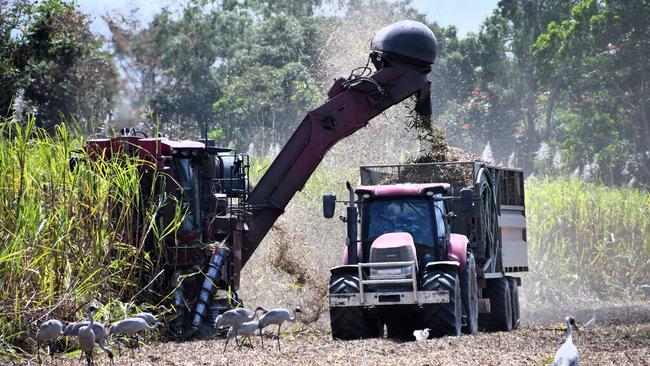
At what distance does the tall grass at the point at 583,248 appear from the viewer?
98.9 ft

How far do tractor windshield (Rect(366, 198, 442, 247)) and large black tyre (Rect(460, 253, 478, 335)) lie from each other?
0.75 meters

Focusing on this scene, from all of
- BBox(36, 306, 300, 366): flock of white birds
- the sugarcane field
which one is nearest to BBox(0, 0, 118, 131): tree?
the sugarcane field

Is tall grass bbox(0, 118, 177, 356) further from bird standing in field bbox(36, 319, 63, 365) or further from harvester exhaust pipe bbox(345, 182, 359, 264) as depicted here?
harvester exhaust pipe bbox(345, 182, 359, 264)

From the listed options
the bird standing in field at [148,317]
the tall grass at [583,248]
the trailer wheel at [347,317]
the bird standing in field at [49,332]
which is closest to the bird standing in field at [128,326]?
the bird standing in field at [148,317]

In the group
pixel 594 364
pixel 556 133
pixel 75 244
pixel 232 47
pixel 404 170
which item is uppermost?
pixel 232 47

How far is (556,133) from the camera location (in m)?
51.0

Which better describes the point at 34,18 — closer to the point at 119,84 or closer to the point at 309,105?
the point at 119,84

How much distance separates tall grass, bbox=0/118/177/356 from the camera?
45.7 feet

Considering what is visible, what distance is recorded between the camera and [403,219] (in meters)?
17.3

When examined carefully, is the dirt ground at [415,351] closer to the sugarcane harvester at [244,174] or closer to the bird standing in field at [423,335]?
the bird standing in field at [423,335]

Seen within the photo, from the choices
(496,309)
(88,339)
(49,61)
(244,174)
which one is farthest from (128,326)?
(49,61)

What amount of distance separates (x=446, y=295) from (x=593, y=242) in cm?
1523

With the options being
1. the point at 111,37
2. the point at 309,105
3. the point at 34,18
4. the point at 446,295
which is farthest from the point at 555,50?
the point at 446,295

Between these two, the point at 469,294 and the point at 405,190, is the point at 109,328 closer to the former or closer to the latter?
the point at 405,190
